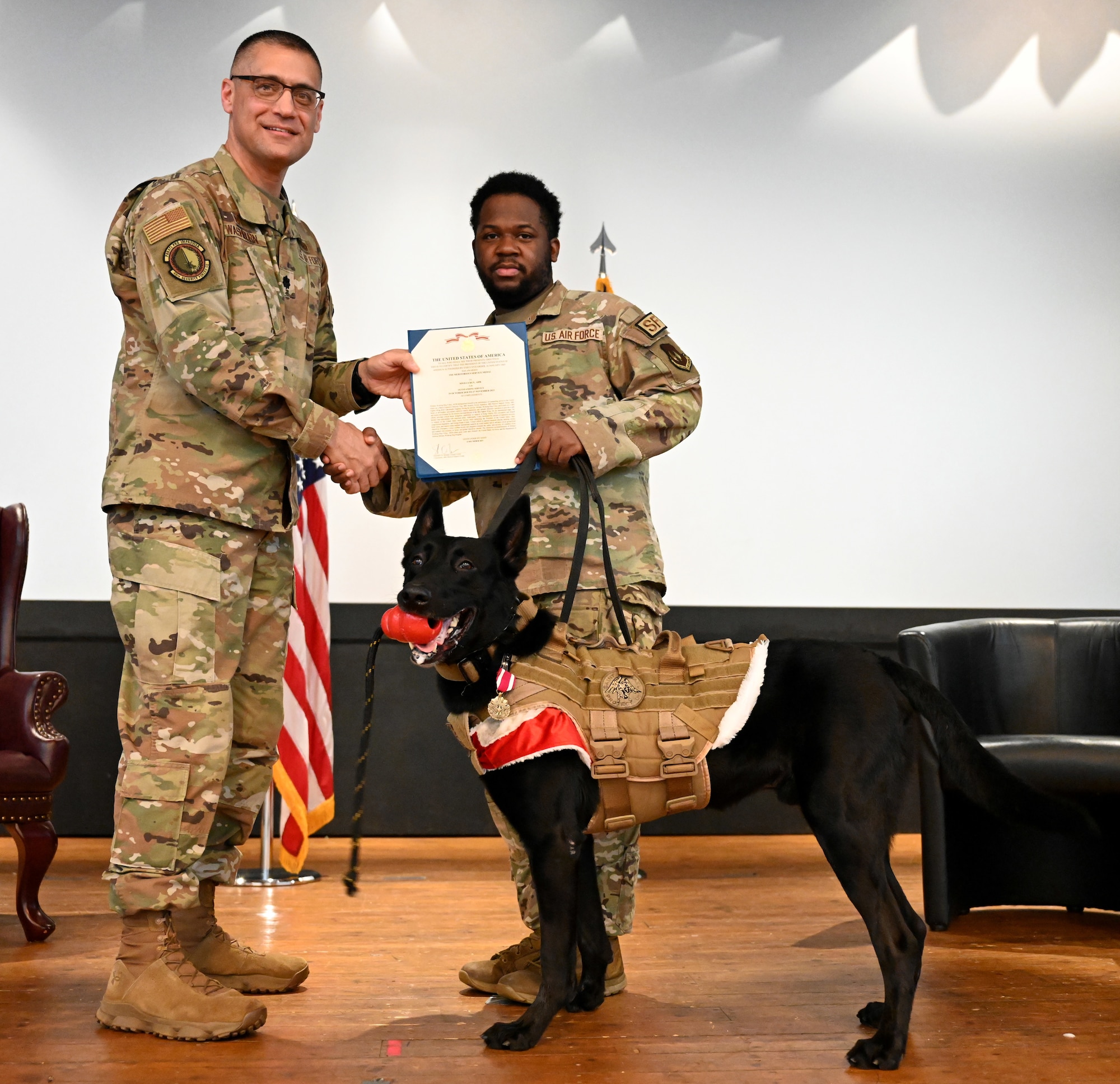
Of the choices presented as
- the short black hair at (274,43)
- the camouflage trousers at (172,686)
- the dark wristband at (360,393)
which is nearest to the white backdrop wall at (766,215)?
the dark wristband at (360,393)

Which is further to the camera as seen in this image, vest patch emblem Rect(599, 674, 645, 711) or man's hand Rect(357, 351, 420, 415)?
man's hand Rect(357, 351, 420, 415)

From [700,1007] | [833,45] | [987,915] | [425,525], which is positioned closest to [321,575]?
[425,525]

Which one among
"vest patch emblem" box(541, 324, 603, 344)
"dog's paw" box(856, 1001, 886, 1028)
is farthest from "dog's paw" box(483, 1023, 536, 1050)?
"vest patch emblem" box(541, 324, 603, 344)

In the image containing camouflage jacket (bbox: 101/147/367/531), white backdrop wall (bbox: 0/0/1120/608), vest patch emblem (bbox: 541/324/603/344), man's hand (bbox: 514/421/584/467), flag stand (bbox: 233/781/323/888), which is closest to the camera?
camouflage jacket (bbox: 101/147/367/531)

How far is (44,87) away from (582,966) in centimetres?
441

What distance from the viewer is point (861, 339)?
4.98 metres

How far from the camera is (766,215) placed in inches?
196

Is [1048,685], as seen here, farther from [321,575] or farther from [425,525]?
[321,575]

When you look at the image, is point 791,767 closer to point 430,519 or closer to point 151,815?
point 430,519

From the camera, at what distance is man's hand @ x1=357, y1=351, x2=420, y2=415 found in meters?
2.46

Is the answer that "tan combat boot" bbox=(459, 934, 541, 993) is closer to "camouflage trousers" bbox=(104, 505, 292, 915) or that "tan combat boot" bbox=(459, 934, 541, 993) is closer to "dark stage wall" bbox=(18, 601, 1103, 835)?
"camouflage trousers" bbox=(104, 505, 292, 915)

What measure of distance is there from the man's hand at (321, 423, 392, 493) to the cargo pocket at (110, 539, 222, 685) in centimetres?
33

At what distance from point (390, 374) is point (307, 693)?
1848 mm

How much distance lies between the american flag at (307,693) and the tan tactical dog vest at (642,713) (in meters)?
1.94
